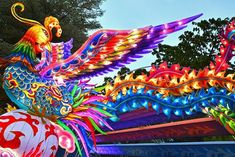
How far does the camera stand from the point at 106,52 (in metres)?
6.35

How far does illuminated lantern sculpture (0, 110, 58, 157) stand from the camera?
5.41m

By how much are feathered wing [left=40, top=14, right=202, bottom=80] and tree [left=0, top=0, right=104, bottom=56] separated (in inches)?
332

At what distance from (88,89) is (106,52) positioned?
641 millimetres

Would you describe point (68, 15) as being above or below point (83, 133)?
above

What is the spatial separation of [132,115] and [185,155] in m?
1.25

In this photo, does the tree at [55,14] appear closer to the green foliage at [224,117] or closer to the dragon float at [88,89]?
the dragon float at [88,89]

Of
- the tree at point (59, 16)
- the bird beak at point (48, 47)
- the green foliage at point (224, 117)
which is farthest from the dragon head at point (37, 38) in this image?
the tree at point (59, 16)

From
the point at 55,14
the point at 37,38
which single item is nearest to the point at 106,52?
the point at 37,38

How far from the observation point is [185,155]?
5.32 m

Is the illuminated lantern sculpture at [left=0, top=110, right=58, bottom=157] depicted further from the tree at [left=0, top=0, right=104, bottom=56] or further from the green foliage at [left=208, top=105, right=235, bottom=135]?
the tree at [left=0, top=0, right=104, bottom=56]

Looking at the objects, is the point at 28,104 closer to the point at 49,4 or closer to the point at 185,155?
the point at 185,155

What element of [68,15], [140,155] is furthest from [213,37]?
[140,155]

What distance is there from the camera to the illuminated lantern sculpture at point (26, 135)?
17.7ft

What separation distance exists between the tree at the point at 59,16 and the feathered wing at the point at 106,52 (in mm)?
8422
